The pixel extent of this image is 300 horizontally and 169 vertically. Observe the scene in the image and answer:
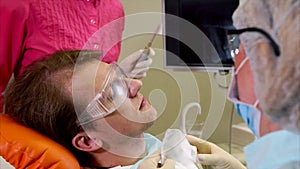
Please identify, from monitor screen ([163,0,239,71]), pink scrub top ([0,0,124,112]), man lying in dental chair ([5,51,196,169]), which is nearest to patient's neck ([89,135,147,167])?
man lying in dental chair ([5,51,196,169])

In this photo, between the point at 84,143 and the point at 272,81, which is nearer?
the point at 272,81

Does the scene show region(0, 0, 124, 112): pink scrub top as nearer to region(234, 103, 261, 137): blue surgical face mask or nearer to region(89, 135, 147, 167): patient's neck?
region(89, 135, 147, 167): patient's neck

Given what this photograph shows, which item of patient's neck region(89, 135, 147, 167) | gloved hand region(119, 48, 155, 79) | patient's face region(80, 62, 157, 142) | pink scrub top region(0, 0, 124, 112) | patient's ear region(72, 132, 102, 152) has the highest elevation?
pink scrub top region(0, 0, 124, 112)

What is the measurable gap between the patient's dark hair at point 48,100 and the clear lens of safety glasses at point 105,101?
0.05 meters

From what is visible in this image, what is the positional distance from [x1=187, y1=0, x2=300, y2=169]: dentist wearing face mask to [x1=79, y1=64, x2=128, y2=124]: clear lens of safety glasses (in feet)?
1.71

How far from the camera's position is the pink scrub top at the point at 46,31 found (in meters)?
1.44

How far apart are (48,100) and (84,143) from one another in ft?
0.65

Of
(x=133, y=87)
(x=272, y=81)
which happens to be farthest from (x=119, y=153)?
(x=272, y=81)

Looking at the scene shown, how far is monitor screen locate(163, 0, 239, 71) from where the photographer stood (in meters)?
2.02

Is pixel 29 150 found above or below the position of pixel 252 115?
below

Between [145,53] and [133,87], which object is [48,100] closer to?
[133,87]

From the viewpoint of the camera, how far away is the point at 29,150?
50.5 inches

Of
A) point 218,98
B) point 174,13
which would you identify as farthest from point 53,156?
point 174,13

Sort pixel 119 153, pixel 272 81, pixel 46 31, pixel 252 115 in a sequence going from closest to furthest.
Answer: pixel 272 81 < pixel 252 115 < pixel 119 153 < pixel 46 31
